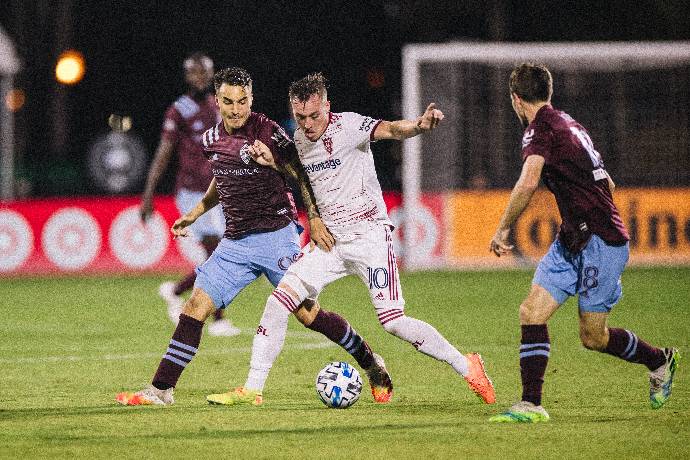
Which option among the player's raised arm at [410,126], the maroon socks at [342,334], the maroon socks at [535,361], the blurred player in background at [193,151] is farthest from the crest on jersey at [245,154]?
the blurred player in background at [193,151]

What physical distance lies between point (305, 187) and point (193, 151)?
4660 millimetres

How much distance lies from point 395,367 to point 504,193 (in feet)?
32.8

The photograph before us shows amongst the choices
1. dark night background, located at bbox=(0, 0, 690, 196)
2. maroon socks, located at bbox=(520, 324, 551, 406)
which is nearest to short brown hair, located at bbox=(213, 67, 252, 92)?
maroon socks, located at bbox=(520, 324, 551, 406)

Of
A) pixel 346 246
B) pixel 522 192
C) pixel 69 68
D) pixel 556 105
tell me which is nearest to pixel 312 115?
pixel 346 246

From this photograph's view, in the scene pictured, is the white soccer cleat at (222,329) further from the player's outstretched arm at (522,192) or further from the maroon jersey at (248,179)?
the player's outstretched arm at (522,192)

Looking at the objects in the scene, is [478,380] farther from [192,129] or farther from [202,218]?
[192,129]

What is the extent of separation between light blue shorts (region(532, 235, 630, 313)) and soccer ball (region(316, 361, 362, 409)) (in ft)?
4.54

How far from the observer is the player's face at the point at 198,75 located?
13297 mm

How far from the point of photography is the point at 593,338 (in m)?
8.48

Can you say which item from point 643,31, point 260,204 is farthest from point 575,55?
point 260,204

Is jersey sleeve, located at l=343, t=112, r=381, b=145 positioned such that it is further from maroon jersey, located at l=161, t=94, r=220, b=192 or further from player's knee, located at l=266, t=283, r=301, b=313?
maroon jersey, located at l=161, t=94, r=220, b=192

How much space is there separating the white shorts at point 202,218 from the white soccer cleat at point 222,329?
2.79 ft

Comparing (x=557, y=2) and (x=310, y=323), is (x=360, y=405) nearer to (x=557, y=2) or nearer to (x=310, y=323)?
(x=310, y=323)

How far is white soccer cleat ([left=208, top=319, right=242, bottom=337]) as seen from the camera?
44.2 ft
